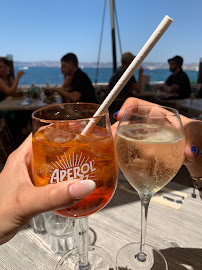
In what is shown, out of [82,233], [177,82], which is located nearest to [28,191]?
[82,233]

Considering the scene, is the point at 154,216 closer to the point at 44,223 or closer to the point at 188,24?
the point at 44,223

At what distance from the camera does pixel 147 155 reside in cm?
59

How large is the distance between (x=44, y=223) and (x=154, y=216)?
476mm

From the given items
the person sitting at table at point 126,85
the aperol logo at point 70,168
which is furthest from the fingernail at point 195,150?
the person sitting at table at point 126,85

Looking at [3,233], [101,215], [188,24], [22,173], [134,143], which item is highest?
[188,24]

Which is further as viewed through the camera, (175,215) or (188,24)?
(188,24)

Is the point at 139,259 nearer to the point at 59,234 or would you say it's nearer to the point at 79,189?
the point at 59,234

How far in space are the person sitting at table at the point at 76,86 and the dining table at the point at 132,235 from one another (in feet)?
11.4

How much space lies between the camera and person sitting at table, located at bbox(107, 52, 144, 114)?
4.11m

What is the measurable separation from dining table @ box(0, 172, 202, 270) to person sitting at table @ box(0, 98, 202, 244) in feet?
0.53

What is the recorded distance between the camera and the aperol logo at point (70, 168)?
49cm

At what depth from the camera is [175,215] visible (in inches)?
36.1

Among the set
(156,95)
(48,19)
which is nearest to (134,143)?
(156,95)

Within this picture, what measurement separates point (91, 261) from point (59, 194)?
0.44 m
